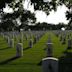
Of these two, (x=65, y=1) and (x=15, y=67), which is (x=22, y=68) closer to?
(x=15, y=67)

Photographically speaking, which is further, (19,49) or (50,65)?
(19,49)

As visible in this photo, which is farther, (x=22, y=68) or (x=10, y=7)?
(x=10, y=7)

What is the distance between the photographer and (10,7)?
22969mm

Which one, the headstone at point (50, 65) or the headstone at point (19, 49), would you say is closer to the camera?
the headstone at point (50, 65)

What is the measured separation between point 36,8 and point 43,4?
2.22 feet

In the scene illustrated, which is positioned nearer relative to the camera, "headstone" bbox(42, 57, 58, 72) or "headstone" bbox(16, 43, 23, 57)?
"headstone" bbox(42, 57, 58, 72)

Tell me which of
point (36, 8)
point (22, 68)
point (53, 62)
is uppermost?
point (36, 8)

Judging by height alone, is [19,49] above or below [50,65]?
below

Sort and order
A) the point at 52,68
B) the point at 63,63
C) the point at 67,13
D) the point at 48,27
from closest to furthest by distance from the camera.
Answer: the point at 52,68, the point at 63,63, the point at 67,13, the point at 48,27

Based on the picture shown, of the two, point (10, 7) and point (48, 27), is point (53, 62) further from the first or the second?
point (48, 27)

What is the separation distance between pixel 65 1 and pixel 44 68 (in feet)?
47.4

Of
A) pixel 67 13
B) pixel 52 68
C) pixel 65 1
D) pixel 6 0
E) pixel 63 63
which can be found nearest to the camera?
pixel 52 68

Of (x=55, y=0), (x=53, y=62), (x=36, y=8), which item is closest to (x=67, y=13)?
(x=55, y=0)

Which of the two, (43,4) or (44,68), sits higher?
(43,4)
